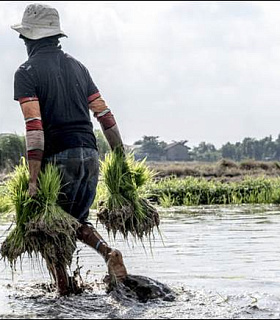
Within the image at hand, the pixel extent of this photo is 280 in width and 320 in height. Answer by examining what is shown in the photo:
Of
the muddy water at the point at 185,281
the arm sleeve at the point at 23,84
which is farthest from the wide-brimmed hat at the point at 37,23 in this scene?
the muddy water at the point at 185,281

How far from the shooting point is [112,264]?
22.2 feet

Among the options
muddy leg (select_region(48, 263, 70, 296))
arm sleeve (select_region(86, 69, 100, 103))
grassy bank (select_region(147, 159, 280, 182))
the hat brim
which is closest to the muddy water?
muddy leg (select_region(48, 263, 70, 296))

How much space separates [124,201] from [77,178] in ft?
1.54

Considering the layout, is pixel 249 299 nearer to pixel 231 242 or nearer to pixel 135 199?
pixel 135 199

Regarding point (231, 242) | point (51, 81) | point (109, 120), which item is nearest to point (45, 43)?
point (51, 81)

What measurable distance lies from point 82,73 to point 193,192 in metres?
18.0

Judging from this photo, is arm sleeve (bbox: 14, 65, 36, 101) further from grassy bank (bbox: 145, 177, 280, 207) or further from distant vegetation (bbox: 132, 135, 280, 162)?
distant vegetation (bbox: 132, 135, 280, 162)

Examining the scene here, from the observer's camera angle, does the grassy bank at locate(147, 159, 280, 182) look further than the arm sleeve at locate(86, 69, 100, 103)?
Yes

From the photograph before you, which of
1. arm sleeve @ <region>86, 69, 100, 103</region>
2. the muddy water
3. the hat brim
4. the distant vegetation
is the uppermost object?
the distant vegetation

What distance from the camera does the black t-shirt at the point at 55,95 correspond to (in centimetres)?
698

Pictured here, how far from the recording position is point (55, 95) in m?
7.03

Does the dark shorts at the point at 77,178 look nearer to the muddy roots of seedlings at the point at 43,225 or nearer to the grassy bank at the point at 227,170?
the muddy roots of seedlings at the point at 43,225

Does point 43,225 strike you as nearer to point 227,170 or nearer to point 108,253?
point 108,253

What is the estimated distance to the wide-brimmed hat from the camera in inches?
279
